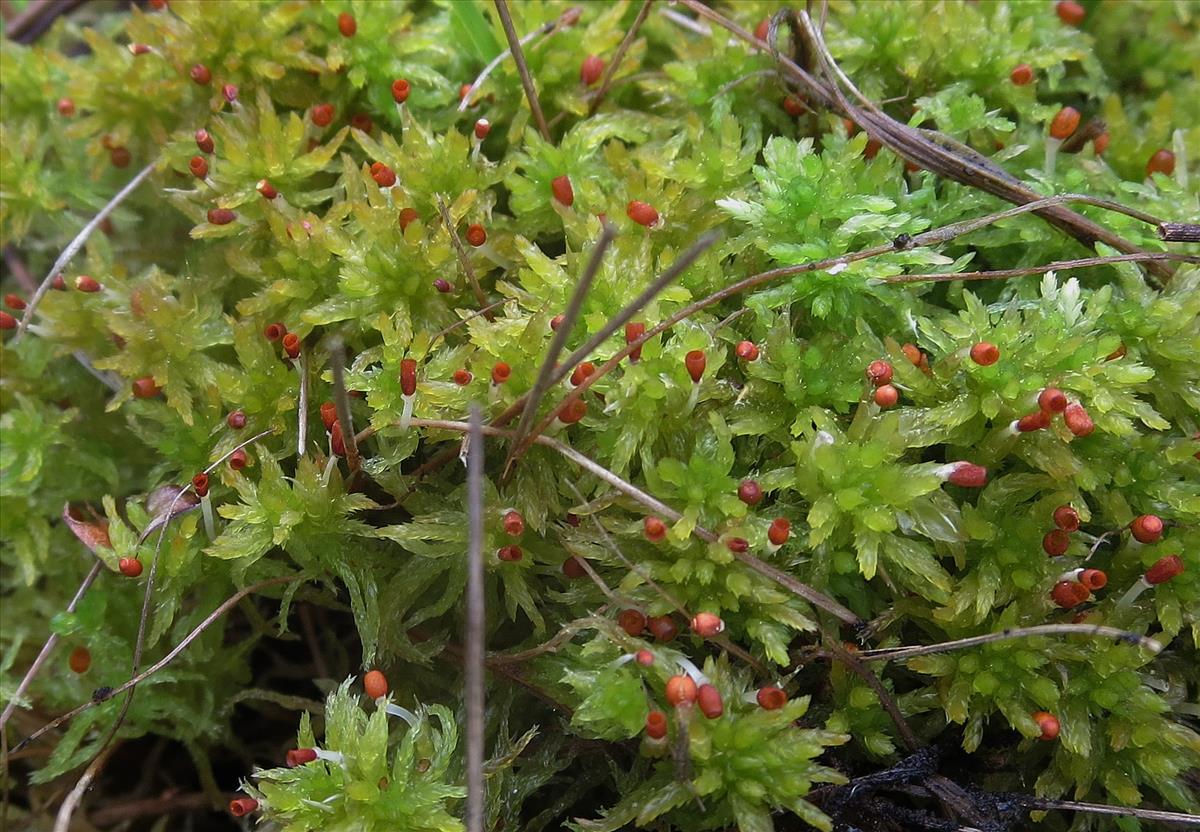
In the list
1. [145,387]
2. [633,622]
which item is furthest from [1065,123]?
[145,387]

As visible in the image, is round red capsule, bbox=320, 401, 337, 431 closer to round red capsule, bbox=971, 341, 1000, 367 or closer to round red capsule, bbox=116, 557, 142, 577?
round red capsule, bbox=116, 557, 142, 577

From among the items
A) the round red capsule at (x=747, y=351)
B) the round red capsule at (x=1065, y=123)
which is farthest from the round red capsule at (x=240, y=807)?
the round red capsule at (x=1065, y=123)

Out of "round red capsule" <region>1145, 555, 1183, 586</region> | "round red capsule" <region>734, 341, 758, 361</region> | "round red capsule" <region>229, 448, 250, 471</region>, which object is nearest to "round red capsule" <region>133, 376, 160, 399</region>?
"round red capsule" <region>229, 448, 250, 471</region>

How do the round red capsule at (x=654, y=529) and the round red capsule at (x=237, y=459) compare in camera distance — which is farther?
the round red capsule at (x=237, y=459)

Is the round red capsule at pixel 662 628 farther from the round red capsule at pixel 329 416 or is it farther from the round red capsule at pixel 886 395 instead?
the round red capsule at pixel 329 416

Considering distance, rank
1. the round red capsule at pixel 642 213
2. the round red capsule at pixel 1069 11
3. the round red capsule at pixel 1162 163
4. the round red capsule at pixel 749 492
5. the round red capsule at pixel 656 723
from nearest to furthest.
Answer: the round red capsule at pixel 656 723
the round red capsule at pixel 749 492
the round red capsule at pixel 642 213
the round red capsule at pixel 1162 163
the round red capsule at pixel 1069 11
